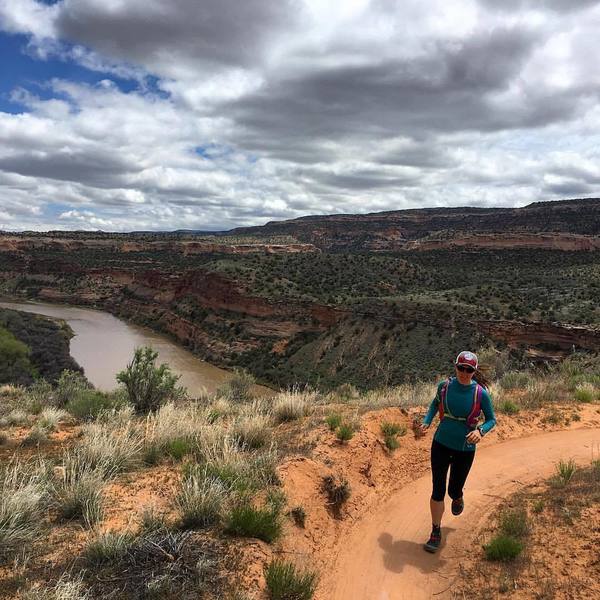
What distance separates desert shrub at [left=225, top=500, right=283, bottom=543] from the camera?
3795 millimetres

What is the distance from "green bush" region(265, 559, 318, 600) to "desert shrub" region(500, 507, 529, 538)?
2077 millimetres

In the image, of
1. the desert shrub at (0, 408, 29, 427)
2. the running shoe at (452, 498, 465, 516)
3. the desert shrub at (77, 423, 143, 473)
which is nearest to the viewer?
the running shoe at (452, 498, 465, 516)

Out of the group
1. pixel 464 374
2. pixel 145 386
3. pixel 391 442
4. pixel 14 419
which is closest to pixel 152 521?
pixel 464 374

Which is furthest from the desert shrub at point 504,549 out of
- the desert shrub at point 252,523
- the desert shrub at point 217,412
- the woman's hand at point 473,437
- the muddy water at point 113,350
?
the muddy water at point 113,350

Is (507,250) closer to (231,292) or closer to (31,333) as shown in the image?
(231,292)

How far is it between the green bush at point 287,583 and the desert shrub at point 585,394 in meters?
8.42

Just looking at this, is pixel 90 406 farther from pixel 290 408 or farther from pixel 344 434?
pixel 344 434

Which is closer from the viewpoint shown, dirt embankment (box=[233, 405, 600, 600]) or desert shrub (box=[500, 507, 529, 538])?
dirt embankment (box=[233, 405, 600, 600])

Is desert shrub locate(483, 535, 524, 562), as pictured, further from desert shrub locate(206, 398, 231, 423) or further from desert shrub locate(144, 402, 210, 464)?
desert shrub locate(206, 398, 231, 423)

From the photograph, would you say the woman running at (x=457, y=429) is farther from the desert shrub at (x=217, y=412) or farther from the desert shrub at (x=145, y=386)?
A: the desert shrub at (x=145, y=386)

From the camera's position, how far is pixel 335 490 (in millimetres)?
5121

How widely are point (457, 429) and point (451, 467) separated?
17.2 inches

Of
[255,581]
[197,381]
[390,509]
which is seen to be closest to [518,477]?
[390,509]

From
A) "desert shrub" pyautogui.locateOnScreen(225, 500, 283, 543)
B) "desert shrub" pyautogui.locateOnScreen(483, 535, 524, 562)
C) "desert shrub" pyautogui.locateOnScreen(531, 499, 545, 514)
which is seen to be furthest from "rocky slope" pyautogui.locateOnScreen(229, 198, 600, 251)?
"desert shrub" pyautogui.locateOnScreen(225, 500, 283, 543)
